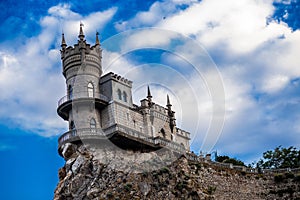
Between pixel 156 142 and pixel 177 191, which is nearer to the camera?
pixel 177 191

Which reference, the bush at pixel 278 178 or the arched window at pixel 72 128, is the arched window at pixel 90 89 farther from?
the bush at pixel 278 178

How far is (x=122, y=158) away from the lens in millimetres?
57156

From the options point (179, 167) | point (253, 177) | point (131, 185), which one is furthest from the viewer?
point (253, 177)

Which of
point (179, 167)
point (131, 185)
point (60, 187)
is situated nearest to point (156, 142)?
point (179, 167)

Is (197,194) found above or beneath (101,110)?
beneath

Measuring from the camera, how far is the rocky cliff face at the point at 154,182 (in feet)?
178

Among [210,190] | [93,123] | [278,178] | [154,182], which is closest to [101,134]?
[93,123]

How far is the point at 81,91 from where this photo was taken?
58656 millimetres

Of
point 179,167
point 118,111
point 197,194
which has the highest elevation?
point 118,111

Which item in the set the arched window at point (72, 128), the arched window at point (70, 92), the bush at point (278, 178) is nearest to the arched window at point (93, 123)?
the arched window at point (72, 128)

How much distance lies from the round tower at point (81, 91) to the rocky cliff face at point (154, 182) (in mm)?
2171

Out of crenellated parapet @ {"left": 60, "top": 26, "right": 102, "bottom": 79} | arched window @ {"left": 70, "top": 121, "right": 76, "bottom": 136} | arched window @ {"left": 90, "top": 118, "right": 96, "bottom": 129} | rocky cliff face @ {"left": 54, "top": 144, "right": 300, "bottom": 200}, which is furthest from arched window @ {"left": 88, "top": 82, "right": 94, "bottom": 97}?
rocky cliff face @ {"left": 54, "top": 144, "right": 300, "bottom": 200}

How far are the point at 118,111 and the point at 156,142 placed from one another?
5.59 metres

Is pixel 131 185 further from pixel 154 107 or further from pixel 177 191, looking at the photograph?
pixel 154 107
